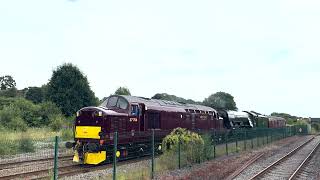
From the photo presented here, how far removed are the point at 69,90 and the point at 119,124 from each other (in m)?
33.7

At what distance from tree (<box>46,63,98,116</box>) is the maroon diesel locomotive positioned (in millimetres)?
28855

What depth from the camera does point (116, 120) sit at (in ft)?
57.1

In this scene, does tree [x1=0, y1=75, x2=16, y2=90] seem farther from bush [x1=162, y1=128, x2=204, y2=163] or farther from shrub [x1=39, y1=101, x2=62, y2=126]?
bush [x1=162, y1=128, x2=204, y2=163]

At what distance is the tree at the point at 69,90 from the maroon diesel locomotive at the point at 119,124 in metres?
28.9

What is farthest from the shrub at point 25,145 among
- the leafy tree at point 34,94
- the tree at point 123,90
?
the leafy tree at point 34,94

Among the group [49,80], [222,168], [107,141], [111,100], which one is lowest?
[222,168]

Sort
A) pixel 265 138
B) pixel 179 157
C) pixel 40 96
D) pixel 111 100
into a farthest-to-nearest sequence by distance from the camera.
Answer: pixel 40 96, pixel 265 138, pixel 111 100, pixel 179 157

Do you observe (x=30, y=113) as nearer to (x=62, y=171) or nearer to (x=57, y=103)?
(x=57, y=103)

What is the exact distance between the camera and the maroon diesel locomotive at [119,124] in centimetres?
1627

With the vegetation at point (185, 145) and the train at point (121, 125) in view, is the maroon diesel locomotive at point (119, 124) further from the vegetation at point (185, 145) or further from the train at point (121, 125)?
the vegetation at point (185, 145)

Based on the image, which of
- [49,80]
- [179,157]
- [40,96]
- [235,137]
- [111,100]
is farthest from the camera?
[40,96]

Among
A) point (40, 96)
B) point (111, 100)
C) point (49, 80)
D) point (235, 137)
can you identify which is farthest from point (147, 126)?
point (40, 96)

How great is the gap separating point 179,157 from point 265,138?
2191 centimetres

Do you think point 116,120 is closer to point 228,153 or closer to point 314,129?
point 228,153
